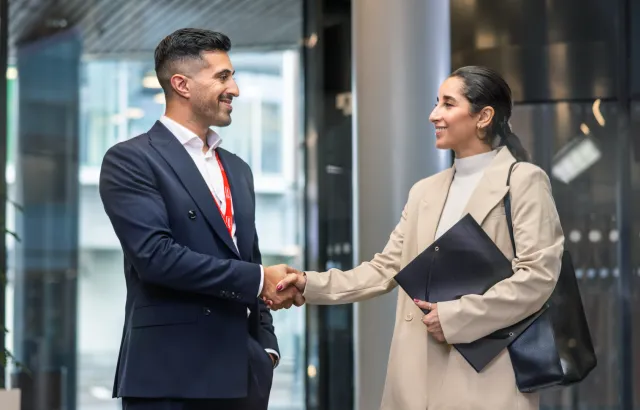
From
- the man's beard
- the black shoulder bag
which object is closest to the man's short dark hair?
the man's beard

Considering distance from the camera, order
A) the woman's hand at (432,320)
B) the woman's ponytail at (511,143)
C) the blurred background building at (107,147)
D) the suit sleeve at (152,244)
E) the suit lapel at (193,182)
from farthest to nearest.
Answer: the blurred background building at (107,147)
the woman's ponytail at (511,143)
the woman's hand at (432,320)
the suit lapel at (193,182)
the suit sleeve at (152,244)

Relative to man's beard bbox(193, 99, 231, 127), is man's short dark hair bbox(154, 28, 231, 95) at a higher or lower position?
higher

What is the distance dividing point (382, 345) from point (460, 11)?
2.86 m

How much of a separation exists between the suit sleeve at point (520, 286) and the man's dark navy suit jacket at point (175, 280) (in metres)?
0.63

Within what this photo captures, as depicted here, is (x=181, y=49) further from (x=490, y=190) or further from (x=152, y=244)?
(x=490, y=190)

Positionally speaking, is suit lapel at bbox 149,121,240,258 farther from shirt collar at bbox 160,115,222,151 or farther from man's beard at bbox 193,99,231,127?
man's beard at bbox 193,99,231,127

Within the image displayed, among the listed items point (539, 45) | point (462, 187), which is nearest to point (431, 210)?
point (462, 187)

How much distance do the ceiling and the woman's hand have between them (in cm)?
501

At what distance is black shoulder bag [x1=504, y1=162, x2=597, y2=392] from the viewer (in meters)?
3.36

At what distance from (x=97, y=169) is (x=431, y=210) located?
16.5 feet

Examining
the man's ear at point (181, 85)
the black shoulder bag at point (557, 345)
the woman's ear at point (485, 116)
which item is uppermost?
the man's ear at point (181, 85)

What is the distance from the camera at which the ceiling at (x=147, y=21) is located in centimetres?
820

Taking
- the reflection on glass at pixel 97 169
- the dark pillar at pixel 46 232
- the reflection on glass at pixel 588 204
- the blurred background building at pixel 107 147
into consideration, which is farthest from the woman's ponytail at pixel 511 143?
the dark pillar at pixel 46 232

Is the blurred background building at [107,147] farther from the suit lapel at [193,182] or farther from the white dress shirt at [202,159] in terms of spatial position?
the suit lapel at [193,182]
